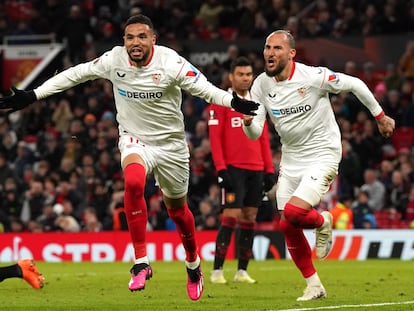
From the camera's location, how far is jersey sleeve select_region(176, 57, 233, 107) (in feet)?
34.4

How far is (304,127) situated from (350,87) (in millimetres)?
615

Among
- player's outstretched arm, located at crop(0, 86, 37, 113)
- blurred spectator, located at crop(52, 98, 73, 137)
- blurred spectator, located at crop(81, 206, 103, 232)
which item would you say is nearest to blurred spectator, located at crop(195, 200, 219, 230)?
blurred spectator, located at crop(81, 206, 103, 232)

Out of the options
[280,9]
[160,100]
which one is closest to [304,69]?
[160,100]

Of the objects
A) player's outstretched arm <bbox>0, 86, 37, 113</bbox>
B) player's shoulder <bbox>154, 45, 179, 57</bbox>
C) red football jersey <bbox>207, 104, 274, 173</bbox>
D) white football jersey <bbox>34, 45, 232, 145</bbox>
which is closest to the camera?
player's outstretched arm <bbox>0, 86, 37, 113</bbox>

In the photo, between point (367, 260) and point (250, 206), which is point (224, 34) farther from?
point (250, 206)

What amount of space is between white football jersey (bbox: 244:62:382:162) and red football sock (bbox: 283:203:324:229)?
634mm

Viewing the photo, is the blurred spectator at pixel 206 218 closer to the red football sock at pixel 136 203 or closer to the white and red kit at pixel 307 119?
the white and red kit at pixel 307 119

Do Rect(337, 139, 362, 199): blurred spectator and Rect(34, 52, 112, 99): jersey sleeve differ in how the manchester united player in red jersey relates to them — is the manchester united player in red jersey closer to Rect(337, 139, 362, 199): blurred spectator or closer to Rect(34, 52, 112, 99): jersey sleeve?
Rect(34, 52, 112, 99): jersey sleeve

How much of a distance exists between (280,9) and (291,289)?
587 inches

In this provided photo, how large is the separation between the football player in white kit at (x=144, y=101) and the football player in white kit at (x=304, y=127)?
2.84ft

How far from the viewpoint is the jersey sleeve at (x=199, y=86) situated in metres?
10.5

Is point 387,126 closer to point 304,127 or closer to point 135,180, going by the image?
point 304,127

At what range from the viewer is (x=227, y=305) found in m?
10.9

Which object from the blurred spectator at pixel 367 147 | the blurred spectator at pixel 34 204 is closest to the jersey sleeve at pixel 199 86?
the blurred spectator at pixel 367 147
